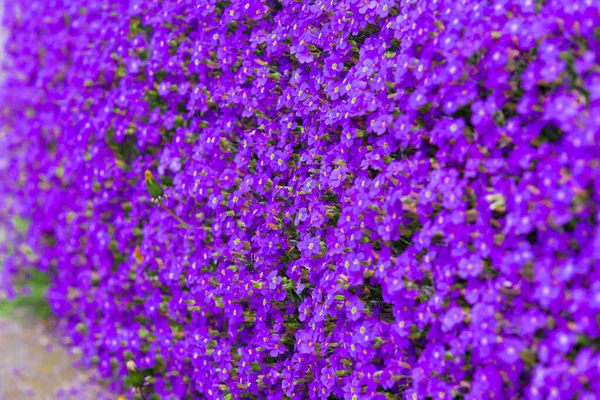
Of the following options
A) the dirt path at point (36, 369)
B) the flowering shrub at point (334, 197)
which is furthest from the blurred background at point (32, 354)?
the flowering shrub at point (334, 197)

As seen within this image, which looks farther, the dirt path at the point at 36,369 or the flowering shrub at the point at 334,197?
the dirt path at the point at 36,369

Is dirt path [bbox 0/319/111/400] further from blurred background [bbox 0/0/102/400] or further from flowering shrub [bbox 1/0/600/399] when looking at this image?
flowering shrub [bbox 1/0/600/399]

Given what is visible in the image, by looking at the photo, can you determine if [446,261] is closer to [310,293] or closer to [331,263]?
[331,263]

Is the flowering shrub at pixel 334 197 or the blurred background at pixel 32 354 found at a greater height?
the flowering shrub at pixel 334 197

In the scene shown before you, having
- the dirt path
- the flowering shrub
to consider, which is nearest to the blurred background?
the dirt path

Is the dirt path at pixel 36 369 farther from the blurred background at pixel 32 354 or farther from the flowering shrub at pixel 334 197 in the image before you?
the flowering shrub at pixel 334 197

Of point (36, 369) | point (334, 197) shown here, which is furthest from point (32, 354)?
point (334, 197)

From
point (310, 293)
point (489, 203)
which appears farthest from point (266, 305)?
point (489, 203)
